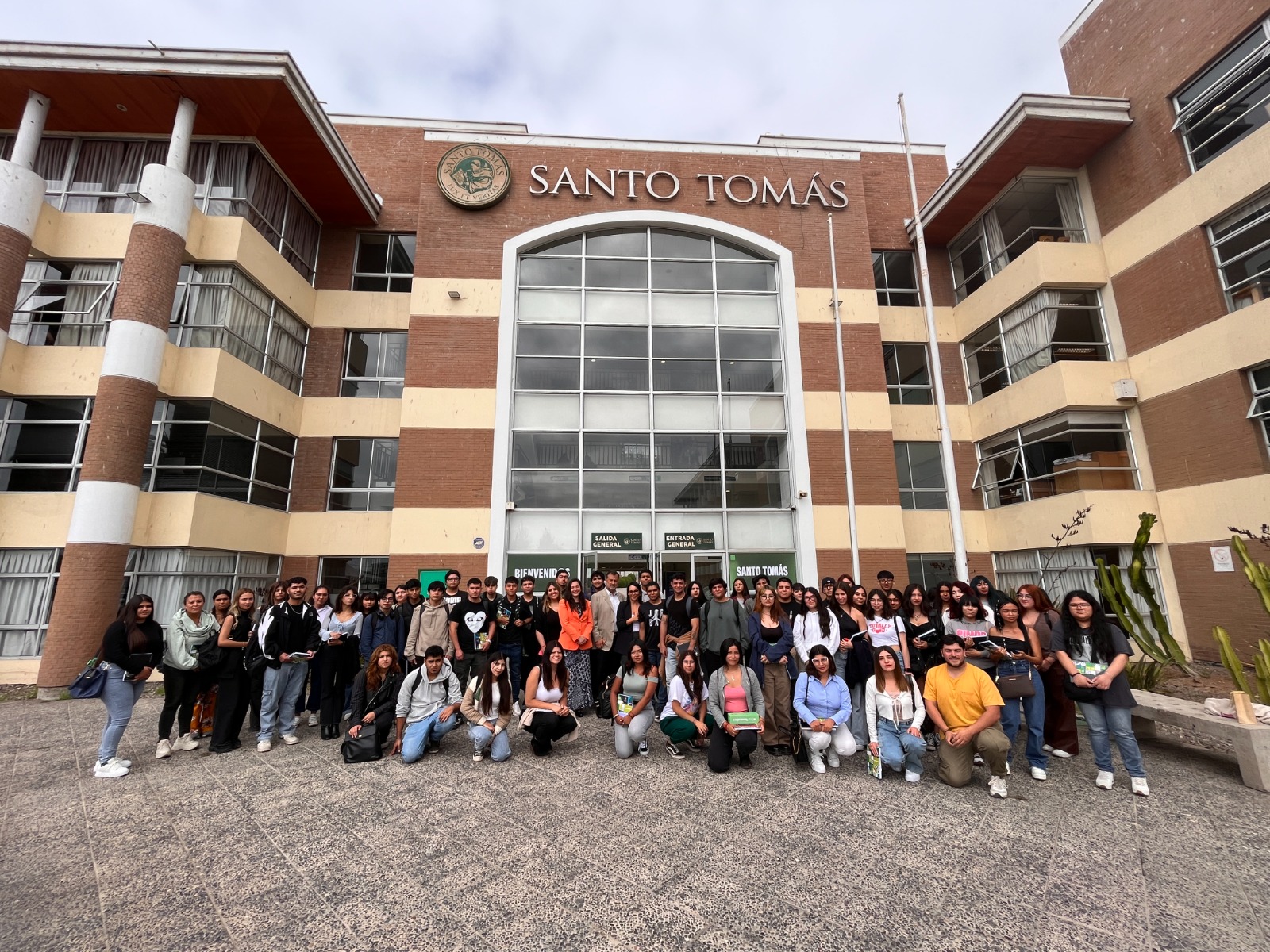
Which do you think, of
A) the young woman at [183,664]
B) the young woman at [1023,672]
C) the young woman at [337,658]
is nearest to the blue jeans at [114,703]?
the young woman at [183,664]

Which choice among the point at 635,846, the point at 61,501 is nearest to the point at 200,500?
the point at 61,501

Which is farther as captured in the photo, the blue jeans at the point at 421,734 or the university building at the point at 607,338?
the university building at the point at 607,338

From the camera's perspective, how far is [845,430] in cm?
1413

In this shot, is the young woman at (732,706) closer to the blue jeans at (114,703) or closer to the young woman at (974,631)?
the young woman at (974,631)

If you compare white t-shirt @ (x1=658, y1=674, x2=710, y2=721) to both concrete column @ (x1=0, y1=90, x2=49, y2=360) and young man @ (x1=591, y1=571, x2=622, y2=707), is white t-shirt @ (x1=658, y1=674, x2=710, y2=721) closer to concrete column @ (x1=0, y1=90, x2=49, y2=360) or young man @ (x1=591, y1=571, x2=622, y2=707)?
young man @ (x1=591, y1=571, x2=622, y2=707)

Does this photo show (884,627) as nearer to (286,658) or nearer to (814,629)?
(814,629)

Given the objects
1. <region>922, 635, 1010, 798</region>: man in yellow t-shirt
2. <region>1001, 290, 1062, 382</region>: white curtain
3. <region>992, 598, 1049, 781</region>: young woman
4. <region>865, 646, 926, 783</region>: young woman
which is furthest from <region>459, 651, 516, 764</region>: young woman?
<region>1001, 290, 1062, 382</region>: white curtain

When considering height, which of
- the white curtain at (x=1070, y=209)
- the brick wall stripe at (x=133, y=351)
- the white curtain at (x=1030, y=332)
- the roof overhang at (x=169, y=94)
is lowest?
the brick wall stripe at (x=133, y=351)

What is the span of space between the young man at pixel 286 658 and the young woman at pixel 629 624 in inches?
157

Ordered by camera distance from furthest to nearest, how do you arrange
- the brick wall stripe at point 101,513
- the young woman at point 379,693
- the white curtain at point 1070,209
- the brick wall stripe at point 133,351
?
the white curtain at point 1070,209 < the brick wall stripe at point 133,351 < the brick wall stripe at point 101,513 < the young woman at point 379,693

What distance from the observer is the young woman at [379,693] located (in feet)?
21.6

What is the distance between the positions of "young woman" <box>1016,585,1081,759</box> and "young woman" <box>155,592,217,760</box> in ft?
30.4

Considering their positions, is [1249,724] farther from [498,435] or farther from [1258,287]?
[498,435]

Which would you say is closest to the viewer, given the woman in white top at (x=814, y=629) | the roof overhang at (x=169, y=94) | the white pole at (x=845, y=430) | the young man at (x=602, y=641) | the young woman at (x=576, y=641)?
the woman in white top at (x=814, y=629)
